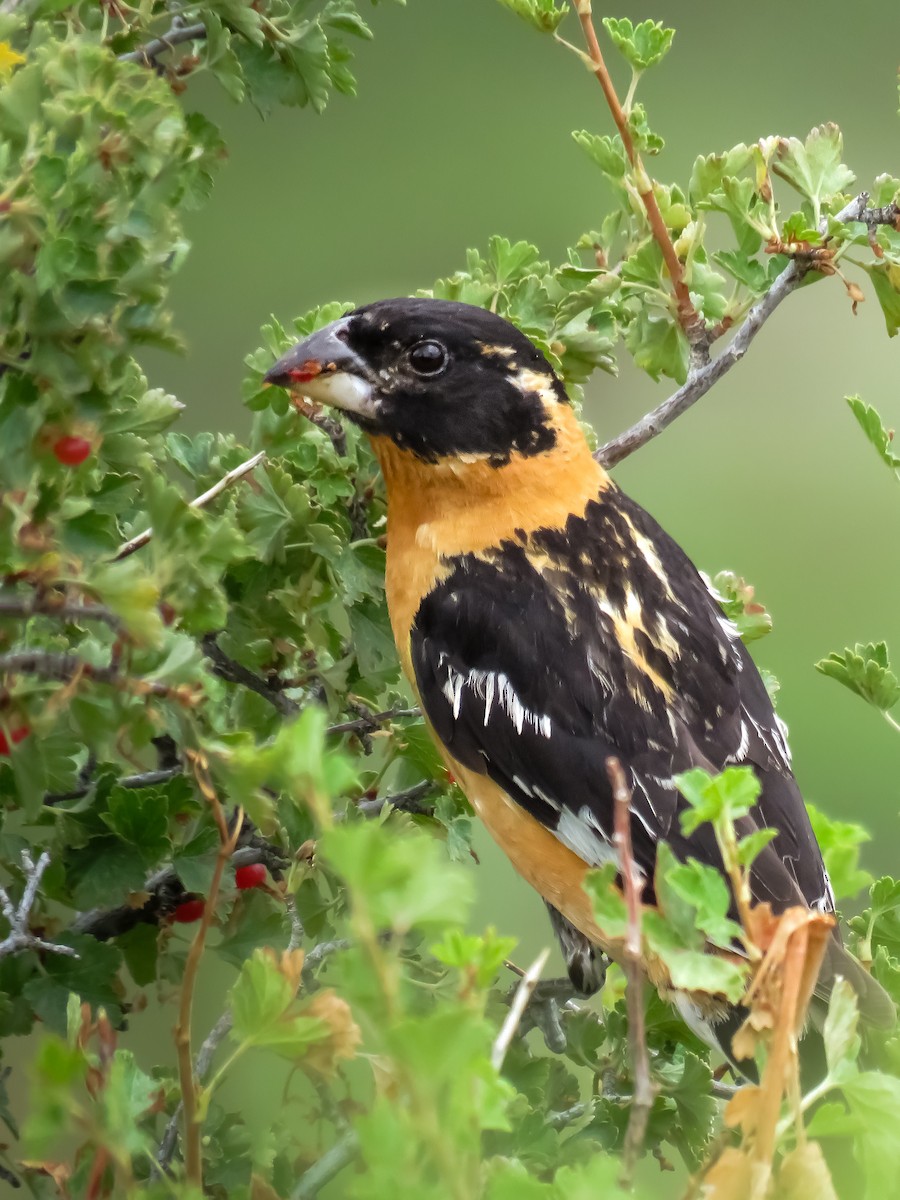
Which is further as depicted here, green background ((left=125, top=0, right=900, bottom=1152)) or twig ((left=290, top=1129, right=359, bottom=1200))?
green background ((left=125, top=0, right=900, bottom=1152))

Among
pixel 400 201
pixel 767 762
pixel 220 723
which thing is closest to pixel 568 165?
pixel 400 201

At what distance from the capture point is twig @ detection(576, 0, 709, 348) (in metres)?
1.51

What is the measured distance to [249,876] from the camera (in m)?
1.38

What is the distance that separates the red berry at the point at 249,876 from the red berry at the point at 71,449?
49cm

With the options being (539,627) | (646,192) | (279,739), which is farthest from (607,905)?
(539,627)

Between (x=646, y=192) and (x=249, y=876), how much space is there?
76cm

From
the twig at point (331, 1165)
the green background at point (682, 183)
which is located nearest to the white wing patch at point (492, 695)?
A: the twig at point (331, 1165)

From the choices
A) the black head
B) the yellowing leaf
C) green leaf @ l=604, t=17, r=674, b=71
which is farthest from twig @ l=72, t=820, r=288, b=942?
green leaf @ l=604, t=17, r=674, b=71

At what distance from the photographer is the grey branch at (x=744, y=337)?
5.19 ft

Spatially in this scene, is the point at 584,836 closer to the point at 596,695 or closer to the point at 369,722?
A: the point at 596,695

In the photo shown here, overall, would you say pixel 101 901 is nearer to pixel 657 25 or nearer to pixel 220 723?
pixel 220 723

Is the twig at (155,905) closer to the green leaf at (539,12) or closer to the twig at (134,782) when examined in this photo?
the twig at (134,782)

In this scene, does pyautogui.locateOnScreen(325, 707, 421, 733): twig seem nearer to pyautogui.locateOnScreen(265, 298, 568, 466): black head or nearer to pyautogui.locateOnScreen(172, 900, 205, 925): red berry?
pyautogui.locateOnScreen(172, 900, 205, 925): red berry

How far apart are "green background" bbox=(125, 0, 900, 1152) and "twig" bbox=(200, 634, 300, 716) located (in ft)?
9.25
